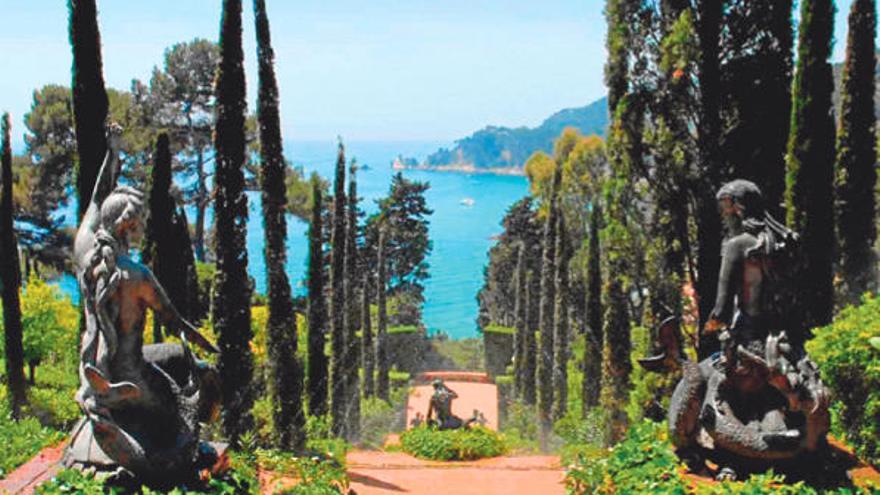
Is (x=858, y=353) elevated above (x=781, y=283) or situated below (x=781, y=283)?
below

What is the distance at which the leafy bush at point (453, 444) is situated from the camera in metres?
15.2

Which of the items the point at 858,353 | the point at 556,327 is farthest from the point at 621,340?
the point at 858,353

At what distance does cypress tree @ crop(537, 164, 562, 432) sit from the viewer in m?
23.5

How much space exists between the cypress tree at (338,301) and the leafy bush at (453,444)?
4657 millimetres

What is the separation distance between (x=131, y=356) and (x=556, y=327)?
18136 millimetres

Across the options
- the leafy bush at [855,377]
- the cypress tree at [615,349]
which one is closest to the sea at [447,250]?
the cypress tree at [615,349]

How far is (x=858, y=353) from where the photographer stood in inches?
355

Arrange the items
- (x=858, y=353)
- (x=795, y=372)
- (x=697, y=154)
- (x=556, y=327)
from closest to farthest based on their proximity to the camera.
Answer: (x=795, y=372), (x=858, y=353), (x=697, y=154), (x=556, y=327)

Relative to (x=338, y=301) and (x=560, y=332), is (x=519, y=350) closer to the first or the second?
(x=560, y=332)

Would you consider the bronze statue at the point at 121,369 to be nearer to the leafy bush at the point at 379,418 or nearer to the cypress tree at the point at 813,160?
the cypress tree at the point at 813,160

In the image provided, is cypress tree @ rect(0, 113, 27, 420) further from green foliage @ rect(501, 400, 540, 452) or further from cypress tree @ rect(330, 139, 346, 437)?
green foliage @ rect(501, 400, 540, 452)

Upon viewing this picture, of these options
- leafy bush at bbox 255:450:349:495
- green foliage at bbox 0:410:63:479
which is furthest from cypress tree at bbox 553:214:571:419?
green foliage at bbox 0:410:63:479

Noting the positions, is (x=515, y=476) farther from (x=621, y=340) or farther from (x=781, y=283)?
(x=621, y=340)

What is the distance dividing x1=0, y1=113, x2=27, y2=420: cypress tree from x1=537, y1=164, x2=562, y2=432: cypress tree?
13199mm
